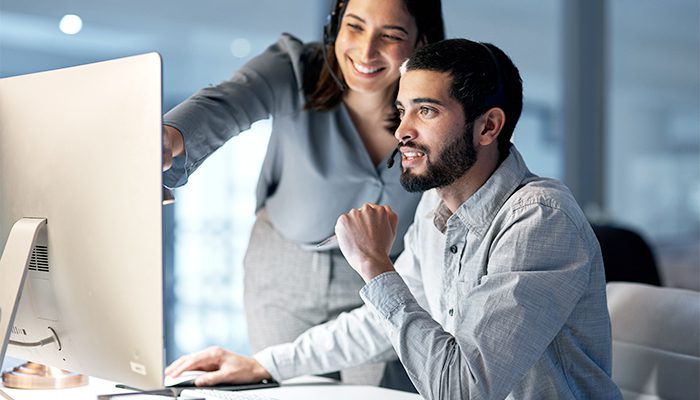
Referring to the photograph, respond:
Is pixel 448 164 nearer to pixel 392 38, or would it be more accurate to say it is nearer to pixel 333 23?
pixel 392 38

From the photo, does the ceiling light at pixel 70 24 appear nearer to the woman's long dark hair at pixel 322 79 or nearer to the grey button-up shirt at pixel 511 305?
the woman's long dark hair at pixel 322 79

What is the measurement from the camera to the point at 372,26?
1849 mm

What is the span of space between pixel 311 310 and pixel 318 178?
31 cm

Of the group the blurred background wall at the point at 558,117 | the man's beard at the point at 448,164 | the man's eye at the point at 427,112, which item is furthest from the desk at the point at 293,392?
the blurred background wall at the point at 558,117

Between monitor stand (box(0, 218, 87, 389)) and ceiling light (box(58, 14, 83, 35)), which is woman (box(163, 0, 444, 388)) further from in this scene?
ceiling light (box(58, 14, 83, 35))

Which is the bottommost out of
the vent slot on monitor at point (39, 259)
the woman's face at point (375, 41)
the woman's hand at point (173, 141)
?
the vent slot on monitor at point (39, 259)

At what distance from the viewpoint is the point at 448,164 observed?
1.51 meters

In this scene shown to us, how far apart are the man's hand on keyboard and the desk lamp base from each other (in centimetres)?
21

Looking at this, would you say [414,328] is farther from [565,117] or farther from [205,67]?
[565,117]

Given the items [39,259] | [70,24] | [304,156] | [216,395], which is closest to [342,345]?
[216,395]

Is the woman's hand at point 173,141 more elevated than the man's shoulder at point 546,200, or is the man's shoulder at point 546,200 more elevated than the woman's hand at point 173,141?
the woman's hand at point 173,141

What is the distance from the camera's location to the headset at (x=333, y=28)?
1966 millimetres

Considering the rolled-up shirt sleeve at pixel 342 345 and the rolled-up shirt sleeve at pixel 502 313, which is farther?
the rolled-up shirt sleeve at pixel 342 345

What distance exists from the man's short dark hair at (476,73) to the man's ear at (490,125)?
0.03 ft
